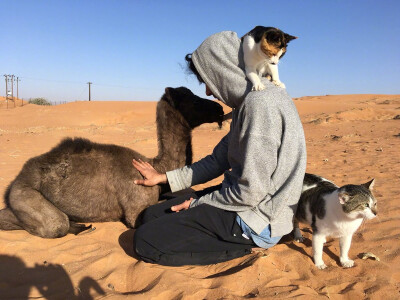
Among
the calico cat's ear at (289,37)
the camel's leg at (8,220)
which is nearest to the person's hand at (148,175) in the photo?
the camel's leg at (8,220)

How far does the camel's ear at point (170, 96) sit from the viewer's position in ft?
14.4

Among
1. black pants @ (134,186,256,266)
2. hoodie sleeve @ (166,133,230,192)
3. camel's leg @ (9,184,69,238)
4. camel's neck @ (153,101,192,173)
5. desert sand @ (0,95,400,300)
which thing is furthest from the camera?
camel's neck @ (153,101,192,173)

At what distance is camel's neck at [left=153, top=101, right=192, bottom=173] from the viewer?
443 centimetres

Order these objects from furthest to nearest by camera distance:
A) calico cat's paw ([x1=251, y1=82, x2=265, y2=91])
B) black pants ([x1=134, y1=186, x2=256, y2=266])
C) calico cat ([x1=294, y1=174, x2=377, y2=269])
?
black pants ([x1=134, y1=186, x2=256, y2=266]) < calico cat's paw ([x1=251, y1=82, x2=265, y2=91]) < calico cat ([x1=294, y1=174, x2=377, y2=269])

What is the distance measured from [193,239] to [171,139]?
1.54 m

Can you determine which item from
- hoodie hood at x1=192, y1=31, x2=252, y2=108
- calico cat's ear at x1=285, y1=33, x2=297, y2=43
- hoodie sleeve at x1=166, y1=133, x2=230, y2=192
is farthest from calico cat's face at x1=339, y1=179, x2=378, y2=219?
calico cat's ear at x1=285, y1=33, x2=297, y2=43

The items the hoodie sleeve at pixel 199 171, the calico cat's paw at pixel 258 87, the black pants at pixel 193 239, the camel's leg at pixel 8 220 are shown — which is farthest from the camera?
the camel's leg at pixel 8 220

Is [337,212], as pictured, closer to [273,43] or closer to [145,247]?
[145,247]

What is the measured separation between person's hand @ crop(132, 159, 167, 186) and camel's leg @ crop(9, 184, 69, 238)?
1011 mm

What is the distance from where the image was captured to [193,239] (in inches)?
133

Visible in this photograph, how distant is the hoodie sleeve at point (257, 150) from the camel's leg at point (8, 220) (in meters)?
2.94

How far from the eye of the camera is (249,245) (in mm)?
3424

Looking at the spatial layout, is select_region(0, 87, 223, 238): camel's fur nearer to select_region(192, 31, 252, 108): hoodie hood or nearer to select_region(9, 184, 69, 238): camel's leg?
select_region(9, 184, 69, 238): camel's leg

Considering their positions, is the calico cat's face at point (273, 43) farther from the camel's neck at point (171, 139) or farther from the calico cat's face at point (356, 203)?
the calico cat's face at point (356, 203)
